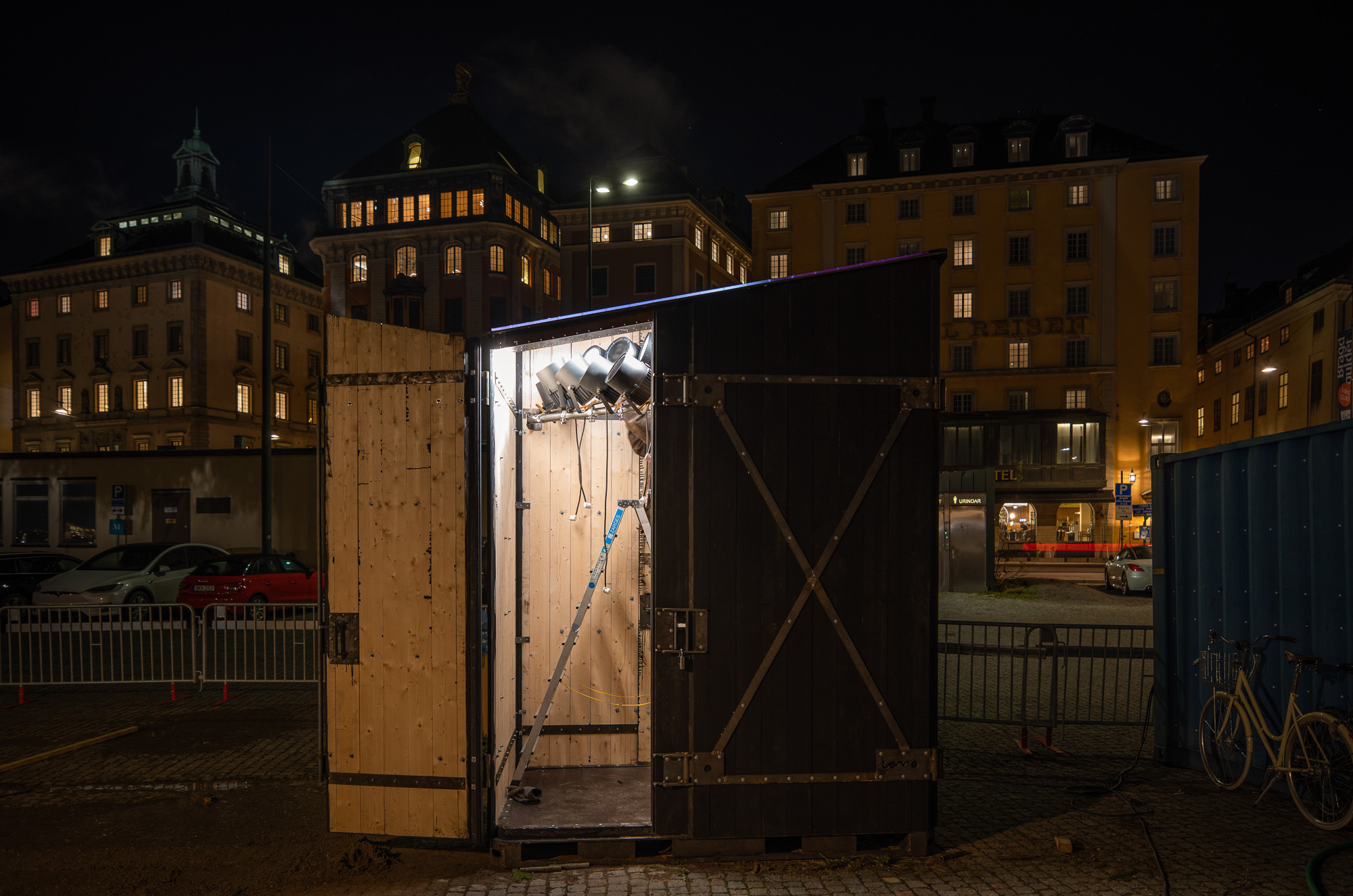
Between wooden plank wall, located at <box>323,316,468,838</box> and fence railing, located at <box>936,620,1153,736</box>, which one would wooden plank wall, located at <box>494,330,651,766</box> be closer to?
wooden plank wall, located at <box>323,316,468,838</box>

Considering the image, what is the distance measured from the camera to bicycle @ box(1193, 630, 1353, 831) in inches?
218

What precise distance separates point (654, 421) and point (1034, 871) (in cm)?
365

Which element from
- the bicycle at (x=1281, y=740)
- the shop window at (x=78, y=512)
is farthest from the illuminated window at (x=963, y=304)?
the bicycle at (x=1281, y=740)

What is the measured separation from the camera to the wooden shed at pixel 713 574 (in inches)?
206

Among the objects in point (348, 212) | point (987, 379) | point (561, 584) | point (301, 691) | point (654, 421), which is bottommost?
point (301, 691)

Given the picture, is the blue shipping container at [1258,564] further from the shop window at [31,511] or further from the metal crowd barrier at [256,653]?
the shop window at [31,511]

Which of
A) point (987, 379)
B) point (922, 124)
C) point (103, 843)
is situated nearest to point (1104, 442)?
point (987, 379)

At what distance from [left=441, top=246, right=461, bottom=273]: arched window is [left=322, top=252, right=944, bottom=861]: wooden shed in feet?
158

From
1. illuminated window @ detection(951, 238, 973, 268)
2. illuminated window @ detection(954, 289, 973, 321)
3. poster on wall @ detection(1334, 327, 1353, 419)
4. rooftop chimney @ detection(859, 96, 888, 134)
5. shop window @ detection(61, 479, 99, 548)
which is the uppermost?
rooftop chimney @ detection(859, 96, 888, 134)

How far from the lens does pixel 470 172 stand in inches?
2007

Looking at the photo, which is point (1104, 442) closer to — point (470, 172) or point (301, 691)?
point (470, 172)

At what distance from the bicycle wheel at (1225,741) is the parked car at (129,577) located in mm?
16642

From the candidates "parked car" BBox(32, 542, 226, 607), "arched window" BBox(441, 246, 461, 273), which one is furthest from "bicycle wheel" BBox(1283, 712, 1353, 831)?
"arched window" BBox(441, 246, 461, 273)

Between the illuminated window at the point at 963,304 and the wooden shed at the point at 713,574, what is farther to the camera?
the illuminated window at the point at 963,304
